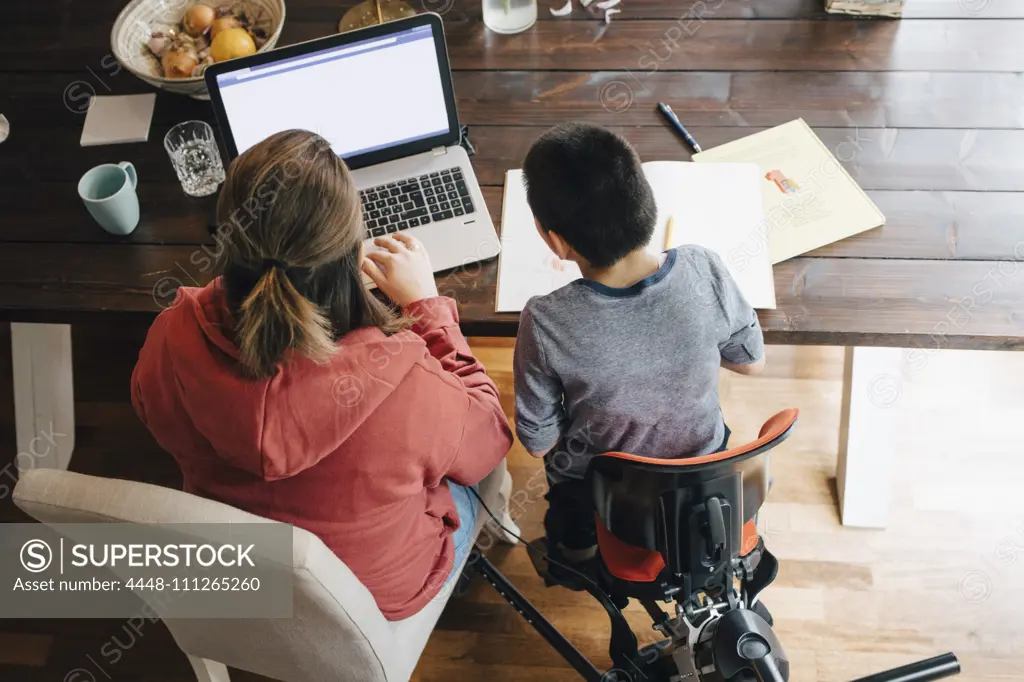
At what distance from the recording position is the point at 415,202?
1409 millimetres

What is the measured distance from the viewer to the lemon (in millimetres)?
1493

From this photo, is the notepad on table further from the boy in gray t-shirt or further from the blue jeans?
the blue jeans

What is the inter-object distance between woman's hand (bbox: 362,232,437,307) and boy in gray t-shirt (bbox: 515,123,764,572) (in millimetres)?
198

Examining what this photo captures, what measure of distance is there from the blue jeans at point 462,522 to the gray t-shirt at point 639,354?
0.19 metres

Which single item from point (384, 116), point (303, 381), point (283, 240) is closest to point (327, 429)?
point (303, 381)

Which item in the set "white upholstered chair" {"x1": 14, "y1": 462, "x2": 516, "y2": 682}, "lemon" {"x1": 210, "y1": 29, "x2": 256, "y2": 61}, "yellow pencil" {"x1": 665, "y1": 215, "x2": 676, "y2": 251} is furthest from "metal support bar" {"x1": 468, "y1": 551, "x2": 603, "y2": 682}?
"lemon" {"x1": 210, "y1": 29, "x2": 256, "y2": 61}

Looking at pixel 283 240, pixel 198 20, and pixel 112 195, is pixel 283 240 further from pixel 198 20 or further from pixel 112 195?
pixel 198 20

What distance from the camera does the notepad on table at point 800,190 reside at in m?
1.32

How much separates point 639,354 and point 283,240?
459 mm

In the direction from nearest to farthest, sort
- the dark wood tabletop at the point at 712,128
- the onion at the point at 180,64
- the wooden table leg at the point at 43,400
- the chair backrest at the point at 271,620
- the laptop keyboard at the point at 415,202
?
the chair backrest at the point at 271,620 < the dark wood tabletop at the point at 712,128 < the laptop keyboard at the point at 415,202 < the onion at the point at 180,64 < the wooden table leg at the point at 43,400

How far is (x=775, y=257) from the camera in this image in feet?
4.28

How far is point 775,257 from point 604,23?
582mm

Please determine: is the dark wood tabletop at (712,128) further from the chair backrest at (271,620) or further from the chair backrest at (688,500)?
the chair backrest at (271,620)

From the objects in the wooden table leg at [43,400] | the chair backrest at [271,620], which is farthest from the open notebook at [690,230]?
the wooden table leg at [43,400]
